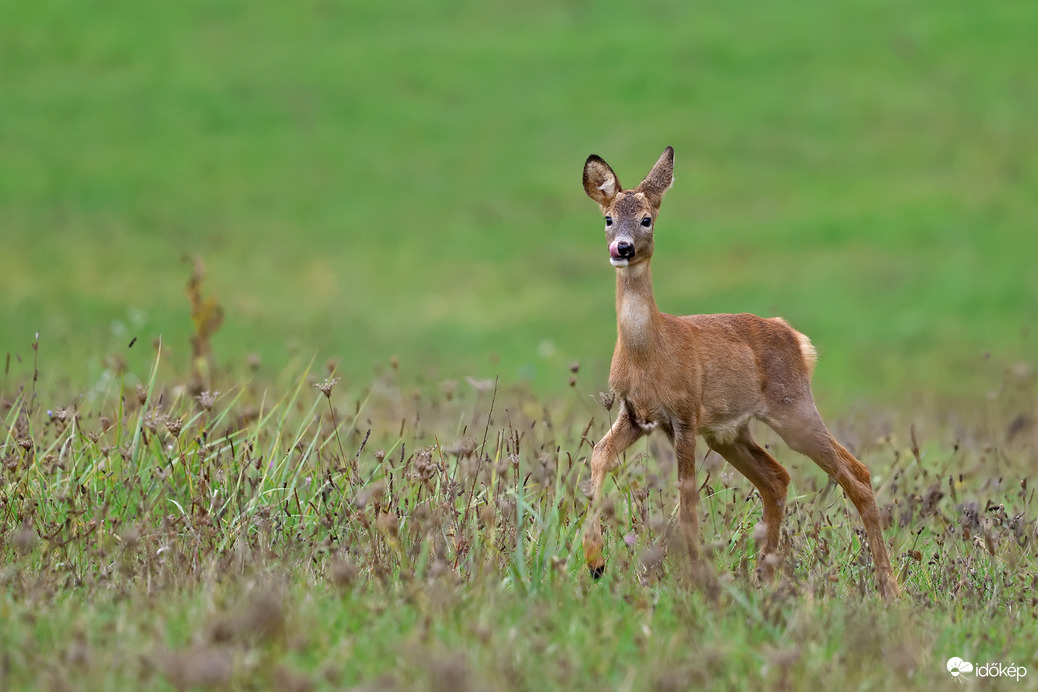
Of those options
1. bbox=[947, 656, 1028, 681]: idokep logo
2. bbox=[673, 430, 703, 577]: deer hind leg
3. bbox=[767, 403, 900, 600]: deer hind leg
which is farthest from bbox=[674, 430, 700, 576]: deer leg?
bbox=[947, 656, 1028, 681]: idokep logo

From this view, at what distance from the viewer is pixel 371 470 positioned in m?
6.31

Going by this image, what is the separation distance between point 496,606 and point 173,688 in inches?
45.8

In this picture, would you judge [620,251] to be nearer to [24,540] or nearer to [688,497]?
[688,497]

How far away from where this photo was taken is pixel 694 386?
555cm

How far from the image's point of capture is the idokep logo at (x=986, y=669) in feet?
13.6

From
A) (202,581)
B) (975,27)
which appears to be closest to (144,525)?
(202,581)

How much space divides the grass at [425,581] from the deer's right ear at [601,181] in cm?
126

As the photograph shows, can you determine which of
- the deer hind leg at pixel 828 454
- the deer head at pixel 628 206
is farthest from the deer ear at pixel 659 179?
the deer hind leg at pixel 828 454

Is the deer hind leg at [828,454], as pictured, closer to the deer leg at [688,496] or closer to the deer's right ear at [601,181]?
the deer leg at [688,496]

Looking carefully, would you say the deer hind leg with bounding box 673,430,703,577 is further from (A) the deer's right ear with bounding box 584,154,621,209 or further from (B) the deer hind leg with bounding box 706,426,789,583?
(A) the deer's right ear with bounding box 584,154,621,209

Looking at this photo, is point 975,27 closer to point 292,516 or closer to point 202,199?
point 202,199

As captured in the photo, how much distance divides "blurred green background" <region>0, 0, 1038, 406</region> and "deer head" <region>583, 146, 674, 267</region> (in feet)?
26.3

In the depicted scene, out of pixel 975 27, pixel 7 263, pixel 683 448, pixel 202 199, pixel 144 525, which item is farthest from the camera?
pixel 975 27

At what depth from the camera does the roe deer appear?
5391 mm
